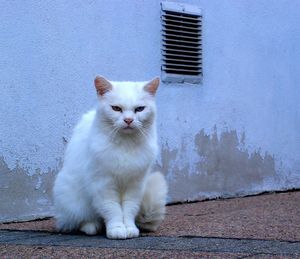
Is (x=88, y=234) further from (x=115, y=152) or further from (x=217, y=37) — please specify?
(x=217, y=37)

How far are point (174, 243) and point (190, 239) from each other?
0.73ft

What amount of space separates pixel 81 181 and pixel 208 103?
2.85m

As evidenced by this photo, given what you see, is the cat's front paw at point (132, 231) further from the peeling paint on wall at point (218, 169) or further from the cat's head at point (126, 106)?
the peeling paint on wall at point (218, 169)

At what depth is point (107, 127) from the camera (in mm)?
4230

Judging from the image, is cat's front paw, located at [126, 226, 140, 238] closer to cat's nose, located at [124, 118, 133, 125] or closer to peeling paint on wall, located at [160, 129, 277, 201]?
cat's nose, located at [124, 118, 133, 125]

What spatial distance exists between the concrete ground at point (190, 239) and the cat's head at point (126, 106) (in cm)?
77

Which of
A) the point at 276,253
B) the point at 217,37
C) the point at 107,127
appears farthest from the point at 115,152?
the point at 217,37

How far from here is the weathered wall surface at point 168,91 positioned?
5.34 meters

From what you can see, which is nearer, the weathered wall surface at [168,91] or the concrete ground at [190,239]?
the concrete ground at [190,239]

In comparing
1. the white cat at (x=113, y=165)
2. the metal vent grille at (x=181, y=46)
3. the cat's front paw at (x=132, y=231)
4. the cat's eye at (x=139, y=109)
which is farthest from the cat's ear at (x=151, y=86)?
the metal vent grille at (x=181, y=46)

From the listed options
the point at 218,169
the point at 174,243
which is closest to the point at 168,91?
the point at 218,169

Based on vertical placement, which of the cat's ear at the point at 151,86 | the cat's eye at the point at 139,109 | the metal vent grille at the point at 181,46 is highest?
the metal vent grille at the point at 181,46

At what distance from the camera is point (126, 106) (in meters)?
4.18

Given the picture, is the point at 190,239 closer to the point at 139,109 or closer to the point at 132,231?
the point at 132,231
